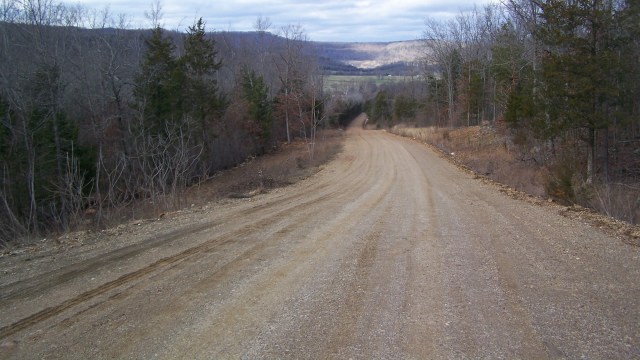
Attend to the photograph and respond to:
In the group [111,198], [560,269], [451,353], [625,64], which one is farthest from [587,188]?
[111,198]

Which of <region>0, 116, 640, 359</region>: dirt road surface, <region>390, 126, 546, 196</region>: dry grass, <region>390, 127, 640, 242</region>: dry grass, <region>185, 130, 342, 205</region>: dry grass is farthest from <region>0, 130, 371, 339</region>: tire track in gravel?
<region>390, 126, 546, 196</region>: dry grass

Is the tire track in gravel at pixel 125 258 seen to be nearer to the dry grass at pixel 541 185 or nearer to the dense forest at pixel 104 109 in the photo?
the dry grass at pixel 541 185

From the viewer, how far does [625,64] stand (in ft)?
55.9

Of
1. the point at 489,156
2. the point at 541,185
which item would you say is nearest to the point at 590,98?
the point at 541,185

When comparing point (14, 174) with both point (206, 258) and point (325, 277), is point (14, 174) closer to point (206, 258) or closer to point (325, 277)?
point (206, 258)

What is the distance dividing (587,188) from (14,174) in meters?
26.5

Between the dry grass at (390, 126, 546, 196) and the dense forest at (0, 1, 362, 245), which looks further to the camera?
the dense forest at (0, 1, 362, 245)

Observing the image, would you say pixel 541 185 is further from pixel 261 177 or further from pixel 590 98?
pixel 261 177

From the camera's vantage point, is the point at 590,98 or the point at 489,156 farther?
the point at 489,156

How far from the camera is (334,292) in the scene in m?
5.74

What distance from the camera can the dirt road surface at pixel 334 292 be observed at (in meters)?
4.38

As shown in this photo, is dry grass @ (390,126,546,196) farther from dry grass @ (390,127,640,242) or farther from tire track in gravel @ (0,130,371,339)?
tire track in gravel @ (0,130,371,339)

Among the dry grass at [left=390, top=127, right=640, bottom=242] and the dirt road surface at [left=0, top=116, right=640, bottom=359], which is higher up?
the dirt road surface at [left=0, top=116, right=640, bottom=359]

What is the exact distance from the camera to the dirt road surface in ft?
14.4
